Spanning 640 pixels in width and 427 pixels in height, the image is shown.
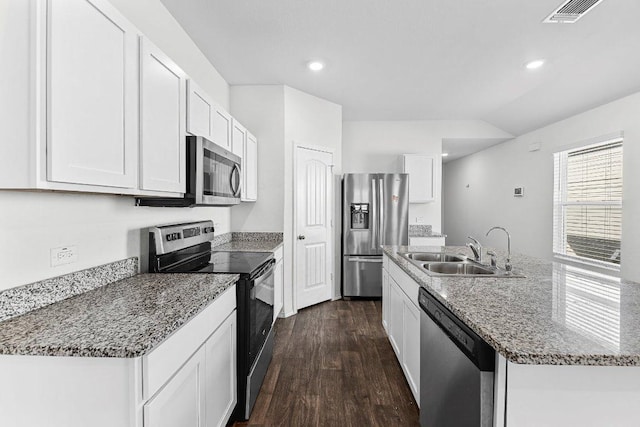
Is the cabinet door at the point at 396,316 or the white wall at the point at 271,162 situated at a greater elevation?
the white wall at the point at 271,162

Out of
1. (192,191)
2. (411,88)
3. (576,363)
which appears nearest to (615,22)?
(411,88)

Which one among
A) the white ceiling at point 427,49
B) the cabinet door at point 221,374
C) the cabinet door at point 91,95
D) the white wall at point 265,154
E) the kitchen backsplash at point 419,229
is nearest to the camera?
the cabinet door at point 91,95

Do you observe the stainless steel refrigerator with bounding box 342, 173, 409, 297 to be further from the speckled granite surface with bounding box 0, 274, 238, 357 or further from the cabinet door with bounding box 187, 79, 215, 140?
the speckled granite surface with bounding box 0, 274, 238, 357

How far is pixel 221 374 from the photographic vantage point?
1569 mm

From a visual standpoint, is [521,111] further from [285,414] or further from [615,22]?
[285,414]

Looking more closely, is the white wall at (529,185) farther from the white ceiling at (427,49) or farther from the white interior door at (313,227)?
the white interior door at (313,227)

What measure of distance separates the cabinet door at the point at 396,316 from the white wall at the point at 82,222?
1.75m

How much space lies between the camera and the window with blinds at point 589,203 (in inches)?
136

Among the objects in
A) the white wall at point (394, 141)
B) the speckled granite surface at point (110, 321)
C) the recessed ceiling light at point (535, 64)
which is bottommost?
the speckled granite surface at point (110, 321)

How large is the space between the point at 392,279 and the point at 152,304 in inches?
71.7

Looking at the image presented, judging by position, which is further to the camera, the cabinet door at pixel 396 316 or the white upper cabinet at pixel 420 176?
A: the white upper cabinet at pixel 420 176

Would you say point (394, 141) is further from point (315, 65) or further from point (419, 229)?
point (315, 65)

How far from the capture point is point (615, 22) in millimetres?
2344

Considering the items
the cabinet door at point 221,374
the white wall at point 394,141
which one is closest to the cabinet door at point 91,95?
the cabinet door at point 221,374
